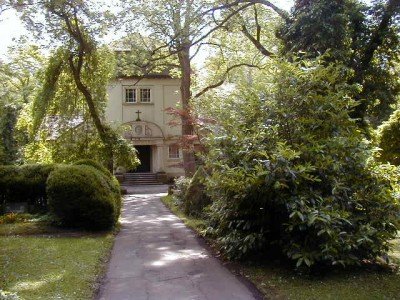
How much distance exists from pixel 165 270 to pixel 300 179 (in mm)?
2887

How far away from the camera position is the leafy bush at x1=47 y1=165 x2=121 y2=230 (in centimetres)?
1135

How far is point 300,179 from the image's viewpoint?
732 cm

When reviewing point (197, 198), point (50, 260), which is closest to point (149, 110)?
point (197, 198)

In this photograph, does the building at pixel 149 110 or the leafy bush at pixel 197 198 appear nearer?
the leafy bush at pixel 197 198

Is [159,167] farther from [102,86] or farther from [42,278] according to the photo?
[42,278]

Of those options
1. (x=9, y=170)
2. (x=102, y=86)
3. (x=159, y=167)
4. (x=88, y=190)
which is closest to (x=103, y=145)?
(x=102, y=86)

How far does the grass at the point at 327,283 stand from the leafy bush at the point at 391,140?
10.4m

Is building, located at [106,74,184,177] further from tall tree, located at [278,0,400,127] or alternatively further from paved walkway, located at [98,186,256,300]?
paved walkway, located at [98,186,256,300]

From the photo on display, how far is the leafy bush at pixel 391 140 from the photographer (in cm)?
1647

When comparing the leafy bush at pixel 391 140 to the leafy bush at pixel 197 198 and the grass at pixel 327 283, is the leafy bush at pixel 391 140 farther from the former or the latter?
the grass at pixel 327 283

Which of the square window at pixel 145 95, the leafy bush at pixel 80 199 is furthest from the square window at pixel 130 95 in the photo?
the leafy bush at pixel 80 199

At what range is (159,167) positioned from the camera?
118 feet

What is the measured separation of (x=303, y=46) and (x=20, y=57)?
1152 inches

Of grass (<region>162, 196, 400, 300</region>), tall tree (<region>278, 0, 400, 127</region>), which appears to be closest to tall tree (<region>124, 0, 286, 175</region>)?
tall tree (<region>278, 0, 400, 127</region>)
